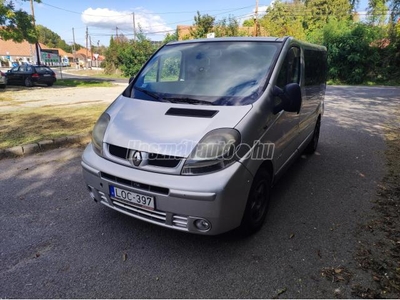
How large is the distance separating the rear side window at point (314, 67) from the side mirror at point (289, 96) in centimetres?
139

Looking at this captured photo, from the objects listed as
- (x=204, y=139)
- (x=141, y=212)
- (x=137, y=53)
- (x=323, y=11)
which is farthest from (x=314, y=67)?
(x=323, y=11)

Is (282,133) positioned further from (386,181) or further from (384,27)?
(384,27)

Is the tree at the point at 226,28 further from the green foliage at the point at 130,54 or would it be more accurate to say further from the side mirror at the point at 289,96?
the side mirror at the point at 289,96

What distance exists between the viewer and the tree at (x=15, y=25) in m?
15.4

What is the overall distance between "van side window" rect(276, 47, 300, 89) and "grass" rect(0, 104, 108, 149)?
449 centimetres

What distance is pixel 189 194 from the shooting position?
2.16 m

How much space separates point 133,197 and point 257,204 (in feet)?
3.84

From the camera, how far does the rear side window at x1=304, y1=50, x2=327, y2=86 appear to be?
160 inches

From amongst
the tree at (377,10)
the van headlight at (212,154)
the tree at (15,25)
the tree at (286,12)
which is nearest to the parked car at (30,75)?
the tree at (15,25)

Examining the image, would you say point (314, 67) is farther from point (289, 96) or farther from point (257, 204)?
point (257, 204)

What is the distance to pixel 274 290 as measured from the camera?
211cm

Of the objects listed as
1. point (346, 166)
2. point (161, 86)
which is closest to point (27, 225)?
A: point (161, 86)


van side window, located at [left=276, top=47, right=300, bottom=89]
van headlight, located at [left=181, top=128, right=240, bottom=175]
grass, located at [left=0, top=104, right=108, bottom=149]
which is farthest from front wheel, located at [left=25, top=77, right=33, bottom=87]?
van headlight, located at [left=181, top=128, right=240, bottom=175]

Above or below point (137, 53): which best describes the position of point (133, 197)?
below
